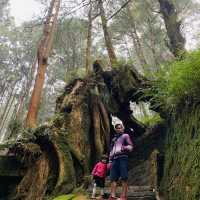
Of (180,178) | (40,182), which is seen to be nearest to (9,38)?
(40,182)

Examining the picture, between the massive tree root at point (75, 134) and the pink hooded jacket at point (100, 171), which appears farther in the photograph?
the massive tree root at point (75, 134)

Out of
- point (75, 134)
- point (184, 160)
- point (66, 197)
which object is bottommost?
point (66, 197)

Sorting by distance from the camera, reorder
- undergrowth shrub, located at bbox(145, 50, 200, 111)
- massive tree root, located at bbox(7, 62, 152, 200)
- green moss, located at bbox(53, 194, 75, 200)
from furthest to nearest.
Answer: massive tree root, located at bbox(7, 62, 152, 200) < green moss, located at bbox(53, 194, 75, 200) < undergrowth shrub, located at bbox(145, 50, 200, 111)

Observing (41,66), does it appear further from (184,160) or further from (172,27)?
(184,160)

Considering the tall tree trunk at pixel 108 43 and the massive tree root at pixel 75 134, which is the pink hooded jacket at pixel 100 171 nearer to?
the massive tree root at pixel 75 134

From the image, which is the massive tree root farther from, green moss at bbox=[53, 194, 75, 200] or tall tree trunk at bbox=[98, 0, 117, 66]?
tall tree trunk at bbox=[98, 0, 117, 66]

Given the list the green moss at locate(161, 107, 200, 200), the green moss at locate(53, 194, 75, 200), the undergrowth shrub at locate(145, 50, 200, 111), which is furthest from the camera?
the green moss at locate(53, 194, 75, 200)

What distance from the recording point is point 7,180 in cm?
955

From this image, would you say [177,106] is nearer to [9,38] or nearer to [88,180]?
[88,180]

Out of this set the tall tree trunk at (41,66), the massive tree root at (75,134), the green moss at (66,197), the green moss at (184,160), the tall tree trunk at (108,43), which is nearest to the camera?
the green moss at (184,160)

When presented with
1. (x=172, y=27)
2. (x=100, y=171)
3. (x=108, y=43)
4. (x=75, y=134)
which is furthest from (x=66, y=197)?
(x=172, y=27)

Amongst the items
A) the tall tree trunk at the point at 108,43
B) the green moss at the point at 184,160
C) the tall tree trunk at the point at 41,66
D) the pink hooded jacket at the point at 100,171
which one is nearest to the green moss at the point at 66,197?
the pink hooded jacket at the point at 100,171

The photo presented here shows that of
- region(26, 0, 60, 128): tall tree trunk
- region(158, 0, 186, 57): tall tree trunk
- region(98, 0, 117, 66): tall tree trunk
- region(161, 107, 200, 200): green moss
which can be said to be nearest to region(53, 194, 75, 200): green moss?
region(161, 107, 200, 200): green moss

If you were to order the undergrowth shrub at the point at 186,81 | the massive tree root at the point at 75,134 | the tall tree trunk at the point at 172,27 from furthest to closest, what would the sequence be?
1. the tall tree trunk at the point at 172,27
2. the massive tree root at the point at 75,134
3. the undergrowth shrub at the point at 186,81
